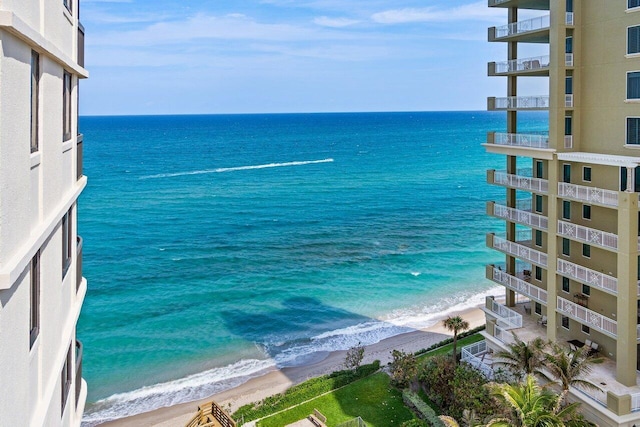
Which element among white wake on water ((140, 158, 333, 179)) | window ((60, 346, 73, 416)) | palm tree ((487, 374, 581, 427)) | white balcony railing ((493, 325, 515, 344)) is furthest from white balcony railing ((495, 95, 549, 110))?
white wake on water ((140, 158, 333, 179))

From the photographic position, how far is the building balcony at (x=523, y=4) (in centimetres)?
2877

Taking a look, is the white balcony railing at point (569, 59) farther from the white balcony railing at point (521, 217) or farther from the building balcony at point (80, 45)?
the building balcony at point (80, 45)

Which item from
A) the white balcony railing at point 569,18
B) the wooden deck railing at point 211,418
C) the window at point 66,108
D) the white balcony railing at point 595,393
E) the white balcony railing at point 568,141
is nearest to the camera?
the window at point 66,108

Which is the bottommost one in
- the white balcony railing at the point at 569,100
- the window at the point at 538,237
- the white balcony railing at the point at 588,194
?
the window at the point at 538,237

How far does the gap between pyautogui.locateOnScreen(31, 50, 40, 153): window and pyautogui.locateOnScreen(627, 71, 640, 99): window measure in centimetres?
2312

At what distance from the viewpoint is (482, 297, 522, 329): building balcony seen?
91.8 feet

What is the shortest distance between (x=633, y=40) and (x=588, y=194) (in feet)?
22.0

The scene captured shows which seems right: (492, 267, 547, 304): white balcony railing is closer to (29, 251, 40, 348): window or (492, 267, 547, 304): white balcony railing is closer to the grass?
the grass

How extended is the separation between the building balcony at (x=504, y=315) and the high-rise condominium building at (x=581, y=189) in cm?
6

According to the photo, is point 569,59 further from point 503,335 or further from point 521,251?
point 503,335

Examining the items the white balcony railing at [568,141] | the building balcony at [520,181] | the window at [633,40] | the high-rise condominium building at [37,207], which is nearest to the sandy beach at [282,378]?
the building balcony at [520,181]

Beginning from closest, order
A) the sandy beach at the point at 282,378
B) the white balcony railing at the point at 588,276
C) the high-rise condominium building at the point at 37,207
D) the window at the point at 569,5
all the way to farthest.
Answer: the high-rise condominium building at the point at 37,207, the white balcony railing at the point at 588,276, the window at the point at 569,5, the sandy beach at the point at 282,378

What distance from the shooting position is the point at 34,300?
8094 millimetres

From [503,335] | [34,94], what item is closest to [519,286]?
[503,335]
